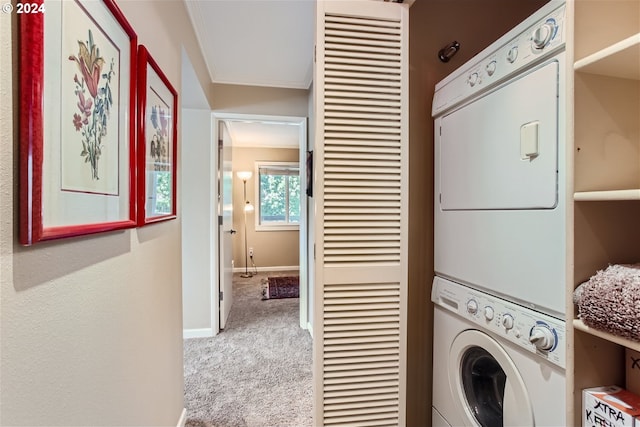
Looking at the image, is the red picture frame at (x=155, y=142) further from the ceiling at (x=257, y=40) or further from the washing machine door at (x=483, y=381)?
the washing machine door at (x=483, y=381)

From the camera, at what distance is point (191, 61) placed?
1.97 metres

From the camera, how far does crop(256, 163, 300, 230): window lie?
5773 mm

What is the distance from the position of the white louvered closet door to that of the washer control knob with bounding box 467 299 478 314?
260 millimetres

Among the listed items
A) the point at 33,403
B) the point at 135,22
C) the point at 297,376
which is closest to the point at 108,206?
the point at 33,403

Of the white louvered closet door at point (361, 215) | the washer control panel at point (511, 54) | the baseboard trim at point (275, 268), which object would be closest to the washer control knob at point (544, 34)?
the washer control panel at point (511, 54)

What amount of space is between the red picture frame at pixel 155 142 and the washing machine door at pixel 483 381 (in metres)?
1.33

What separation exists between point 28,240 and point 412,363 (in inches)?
63.7

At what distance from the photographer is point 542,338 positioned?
0.89 meters

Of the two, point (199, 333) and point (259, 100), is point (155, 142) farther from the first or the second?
point (199, 333)

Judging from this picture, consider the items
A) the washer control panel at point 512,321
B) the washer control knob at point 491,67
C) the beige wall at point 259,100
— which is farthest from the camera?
the beige wall at point 259,100

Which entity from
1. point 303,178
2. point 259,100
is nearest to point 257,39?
point 259,100

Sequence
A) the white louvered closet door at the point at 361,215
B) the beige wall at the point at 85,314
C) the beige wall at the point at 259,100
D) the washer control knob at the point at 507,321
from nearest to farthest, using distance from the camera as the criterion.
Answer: the beige wall at the point at 85,314 → the washer control knob at the point at 507,321 → the white louvered closet door at the point at 361,215 → the beige wall at the point at 259,100

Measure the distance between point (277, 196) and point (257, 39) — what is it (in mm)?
3856

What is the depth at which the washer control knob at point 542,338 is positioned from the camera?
87cm
